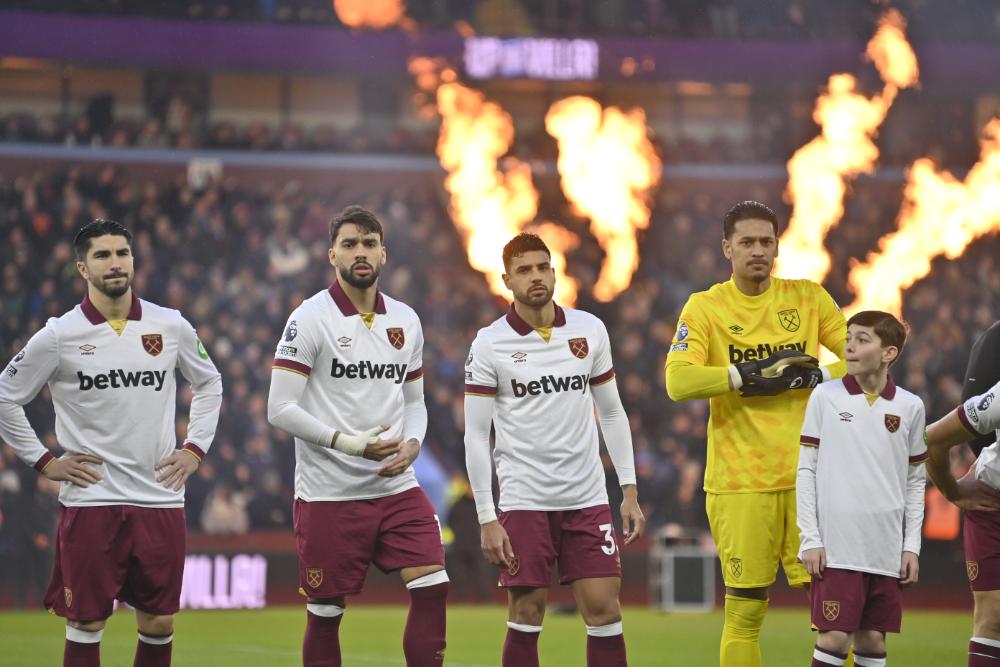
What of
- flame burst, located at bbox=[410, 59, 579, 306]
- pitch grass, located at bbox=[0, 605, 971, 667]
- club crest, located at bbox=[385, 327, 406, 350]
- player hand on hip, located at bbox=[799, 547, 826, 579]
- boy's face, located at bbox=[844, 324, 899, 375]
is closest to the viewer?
player hand on hip, located at bbox=[799, 547, 826, 579]

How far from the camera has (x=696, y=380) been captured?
7094 millimetres

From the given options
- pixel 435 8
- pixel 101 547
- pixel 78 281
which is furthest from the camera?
pixel 435 8

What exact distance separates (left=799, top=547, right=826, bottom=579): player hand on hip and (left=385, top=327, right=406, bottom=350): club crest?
85.3 inches

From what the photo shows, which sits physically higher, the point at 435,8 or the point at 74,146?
the point at 435,8

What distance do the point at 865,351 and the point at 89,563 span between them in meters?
3.75

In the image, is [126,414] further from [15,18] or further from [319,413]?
[15,18]

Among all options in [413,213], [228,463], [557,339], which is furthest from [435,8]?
[557,339]

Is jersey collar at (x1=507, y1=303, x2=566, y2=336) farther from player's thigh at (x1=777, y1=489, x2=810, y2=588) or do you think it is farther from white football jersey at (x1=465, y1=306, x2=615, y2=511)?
player's thigh at (x1=777, y1=489, x2=810, y2=588)

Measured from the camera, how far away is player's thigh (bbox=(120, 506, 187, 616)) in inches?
279

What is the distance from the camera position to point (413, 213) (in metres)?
25.4

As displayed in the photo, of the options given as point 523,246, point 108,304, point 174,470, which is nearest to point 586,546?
point 523,246

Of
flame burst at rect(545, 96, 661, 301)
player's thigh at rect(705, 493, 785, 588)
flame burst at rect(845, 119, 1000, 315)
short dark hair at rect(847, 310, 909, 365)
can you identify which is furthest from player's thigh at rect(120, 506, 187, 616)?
flame burst at rect(545, 96, 661, 301)

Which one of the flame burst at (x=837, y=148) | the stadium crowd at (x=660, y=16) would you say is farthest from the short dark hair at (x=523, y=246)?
the stadium crowd at (x=660, y=16)

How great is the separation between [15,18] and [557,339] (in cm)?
2081
